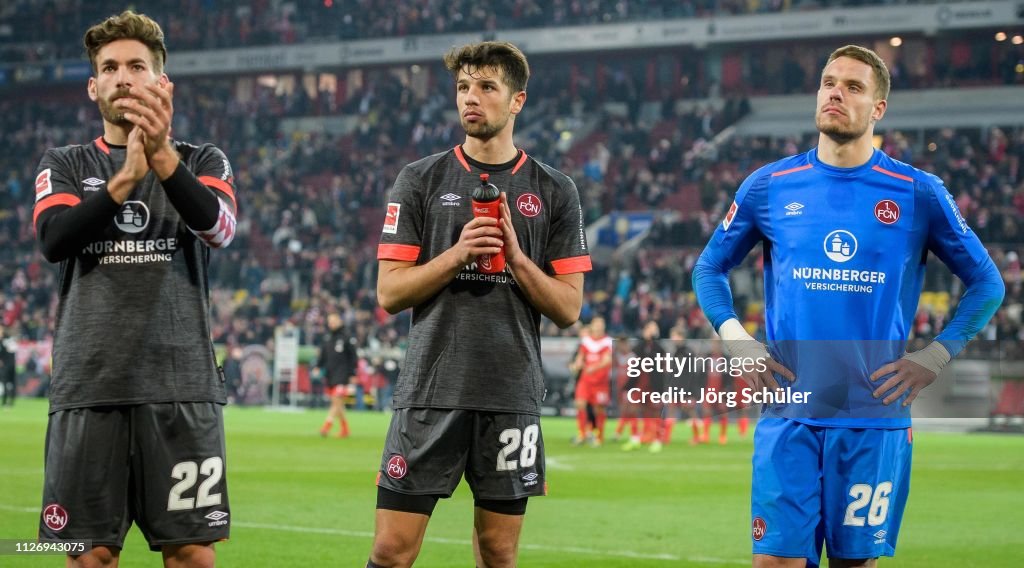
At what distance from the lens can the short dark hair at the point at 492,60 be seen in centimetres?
516

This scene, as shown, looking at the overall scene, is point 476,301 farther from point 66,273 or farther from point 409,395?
point 66,273

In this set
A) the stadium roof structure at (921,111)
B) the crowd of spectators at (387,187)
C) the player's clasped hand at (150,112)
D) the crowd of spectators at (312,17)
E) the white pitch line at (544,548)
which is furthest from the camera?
the crowd of spectators at (312,17)

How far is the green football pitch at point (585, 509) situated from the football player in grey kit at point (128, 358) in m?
4.48

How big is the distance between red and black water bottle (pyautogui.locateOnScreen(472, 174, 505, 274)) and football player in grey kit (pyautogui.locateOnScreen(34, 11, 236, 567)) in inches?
35.7

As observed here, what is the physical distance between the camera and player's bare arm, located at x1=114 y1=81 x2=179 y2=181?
4.37 m

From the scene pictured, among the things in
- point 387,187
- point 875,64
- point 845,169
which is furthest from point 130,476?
point 387,187

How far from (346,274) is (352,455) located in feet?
69.2

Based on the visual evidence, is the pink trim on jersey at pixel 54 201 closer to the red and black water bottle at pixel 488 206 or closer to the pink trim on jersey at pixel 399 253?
the pink trim on jersey at pixel 399 253

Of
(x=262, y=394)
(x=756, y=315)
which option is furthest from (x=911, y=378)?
(x=262, y=394)

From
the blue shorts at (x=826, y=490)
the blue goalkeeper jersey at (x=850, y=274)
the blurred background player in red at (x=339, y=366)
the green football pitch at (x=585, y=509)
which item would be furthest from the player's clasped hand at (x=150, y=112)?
the blurred background player in red at (x=339, y=366)

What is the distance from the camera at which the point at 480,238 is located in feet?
15.8

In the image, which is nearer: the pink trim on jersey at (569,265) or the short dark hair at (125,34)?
the short dark hair at (125,34)

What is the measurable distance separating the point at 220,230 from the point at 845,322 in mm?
2357

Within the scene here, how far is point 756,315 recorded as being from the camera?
3172 cm
